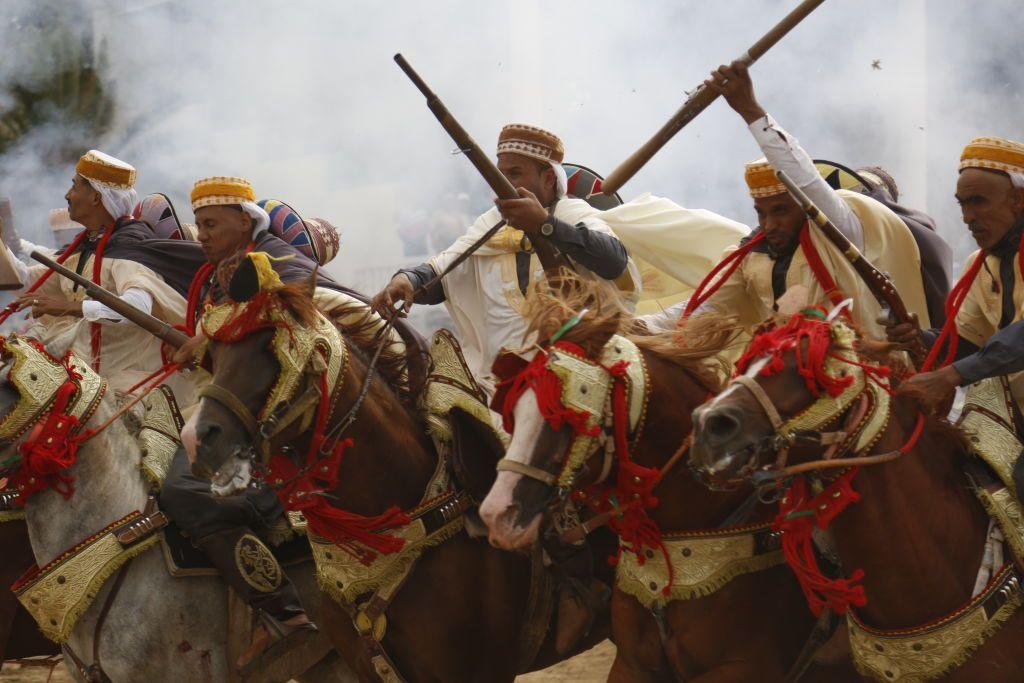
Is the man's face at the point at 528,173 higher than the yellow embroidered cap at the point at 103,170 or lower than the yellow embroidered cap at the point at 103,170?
lower

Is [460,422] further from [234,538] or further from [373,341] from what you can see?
[234,538]

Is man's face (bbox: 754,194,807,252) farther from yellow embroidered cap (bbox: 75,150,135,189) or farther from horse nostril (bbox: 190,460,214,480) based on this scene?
yellow embroidered cap (bbox: 75,150,135,189)

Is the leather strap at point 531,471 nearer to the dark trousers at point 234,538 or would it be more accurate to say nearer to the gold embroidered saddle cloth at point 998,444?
the gold embroidered saddle cloth at point 998,444

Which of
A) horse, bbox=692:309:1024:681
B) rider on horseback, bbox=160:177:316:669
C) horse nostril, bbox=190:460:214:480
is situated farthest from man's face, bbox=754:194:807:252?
horse nostril, bbox=190:460:214:480

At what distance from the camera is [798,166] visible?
4109mm

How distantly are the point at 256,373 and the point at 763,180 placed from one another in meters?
1.87

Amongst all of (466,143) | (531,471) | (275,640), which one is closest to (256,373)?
(531,471)

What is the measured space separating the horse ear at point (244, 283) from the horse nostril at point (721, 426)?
1.64m

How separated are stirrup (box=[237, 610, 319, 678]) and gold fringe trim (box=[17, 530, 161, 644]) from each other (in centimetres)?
63

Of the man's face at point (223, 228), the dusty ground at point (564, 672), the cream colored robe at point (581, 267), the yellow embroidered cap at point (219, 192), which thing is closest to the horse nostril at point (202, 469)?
the cream colored robe at point (581, 267)

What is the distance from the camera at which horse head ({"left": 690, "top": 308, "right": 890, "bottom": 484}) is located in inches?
126

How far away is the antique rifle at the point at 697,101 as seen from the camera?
414cm

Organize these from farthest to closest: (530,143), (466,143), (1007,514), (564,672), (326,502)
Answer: (564,672) → (530,143) → (466,143) → (326,502) → (1007,514)

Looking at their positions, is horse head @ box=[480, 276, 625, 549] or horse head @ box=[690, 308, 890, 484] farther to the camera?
horse head @ box=[480, 276, 625, 549]
